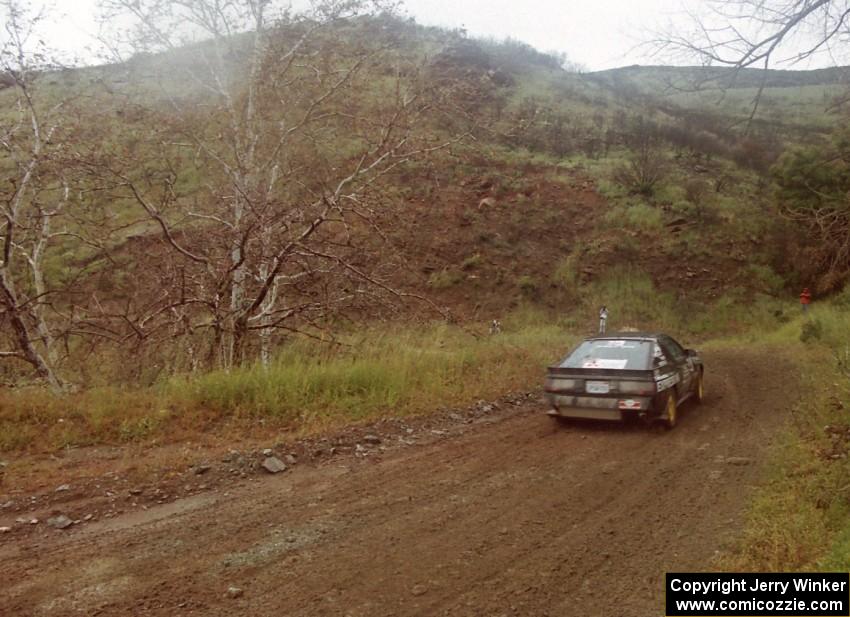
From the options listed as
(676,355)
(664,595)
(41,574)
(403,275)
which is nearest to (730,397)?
(676,355)

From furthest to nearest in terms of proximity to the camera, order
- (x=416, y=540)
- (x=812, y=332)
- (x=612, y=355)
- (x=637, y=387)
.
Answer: (x=812, y=332) → (x=612, y=355) → (x=637, y=387) → (x=416, y=540)

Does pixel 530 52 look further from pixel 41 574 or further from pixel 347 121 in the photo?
pixel 41 574

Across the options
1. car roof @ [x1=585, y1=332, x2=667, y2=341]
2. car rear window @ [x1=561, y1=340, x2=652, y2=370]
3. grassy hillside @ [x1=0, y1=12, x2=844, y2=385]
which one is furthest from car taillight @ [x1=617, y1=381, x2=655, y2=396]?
grassy hillside @ [x1=0, y1=12, x2=844, y2=385]

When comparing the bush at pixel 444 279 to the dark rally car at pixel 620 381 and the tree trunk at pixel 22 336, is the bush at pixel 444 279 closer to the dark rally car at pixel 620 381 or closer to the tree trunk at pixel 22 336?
the dark rally car at pixel 620 381

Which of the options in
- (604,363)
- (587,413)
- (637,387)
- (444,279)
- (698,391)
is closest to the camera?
(637,387)

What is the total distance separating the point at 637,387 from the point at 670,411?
0.81m

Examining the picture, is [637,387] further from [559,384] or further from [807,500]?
[807,500]

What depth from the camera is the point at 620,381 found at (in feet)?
26.0

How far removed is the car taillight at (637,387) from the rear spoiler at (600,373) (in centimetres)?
8

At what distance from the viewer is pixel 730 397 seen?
34.4 ft

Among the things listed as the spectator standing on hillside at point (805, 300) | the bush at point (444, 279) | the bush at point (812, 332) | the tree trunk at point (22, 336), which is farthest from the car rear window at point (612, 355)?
the spectator standing on hillside at point (805, 300)

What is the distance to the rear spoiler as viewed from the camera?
7883 mm

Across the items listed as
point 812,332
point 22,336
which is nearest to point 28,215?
point 22,336

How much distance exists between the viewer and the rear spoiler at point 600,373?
25.9 ft
